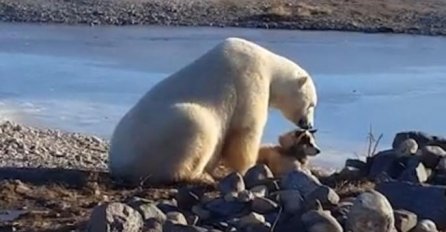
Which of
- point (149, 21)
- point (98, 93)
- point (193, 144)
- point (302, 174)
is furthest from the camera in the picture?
point (149, 21)

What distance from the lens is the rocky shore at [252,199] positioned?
22.8 feet

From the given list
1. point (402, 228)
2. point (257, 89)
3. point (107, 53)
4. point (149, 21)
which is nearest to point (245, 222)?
point (402, 228)

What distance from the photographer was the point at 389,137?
1311cm

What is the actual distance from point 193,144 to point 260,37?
677 inches

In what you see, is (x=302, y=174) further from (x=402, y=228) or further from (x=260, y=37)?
(x=260, y=37)

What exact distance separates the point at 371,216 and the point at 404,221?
0.31 m

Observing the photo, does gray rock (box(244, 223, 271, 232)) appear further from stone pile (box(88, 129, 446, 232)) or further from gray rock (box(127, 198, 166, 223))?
gray rock (box(127, 198, 166, 223))

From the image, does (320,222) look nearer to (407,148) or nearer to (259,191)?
(259,191)

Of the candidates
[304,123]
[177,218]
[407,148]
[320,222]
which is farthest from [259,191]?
[304,123]

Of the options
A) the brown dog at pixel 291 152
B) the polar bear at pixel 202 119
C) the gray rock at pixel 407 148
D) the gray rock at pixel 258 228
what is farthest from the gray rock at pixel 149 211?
the gray rock at pixel 407 148

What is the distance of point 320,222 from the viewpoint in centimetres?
696

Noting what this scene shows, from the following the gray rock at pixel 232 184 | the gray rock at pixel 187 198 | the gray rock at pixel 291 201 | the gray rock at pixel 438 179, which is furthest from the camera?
the gray rock at pixel 438 179

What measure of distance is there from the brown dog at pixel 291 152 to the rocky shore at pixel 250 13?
17.7 meters

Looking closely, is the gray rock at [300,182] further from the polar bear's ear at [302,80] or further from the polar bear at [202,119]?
the polar bear's ear at [302,80]
